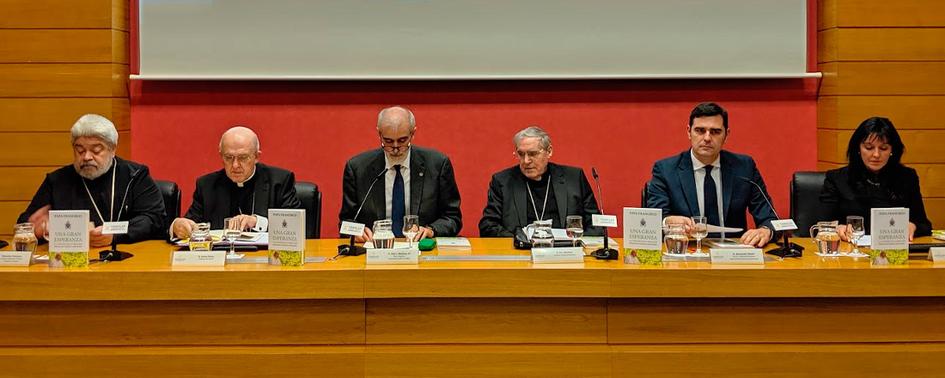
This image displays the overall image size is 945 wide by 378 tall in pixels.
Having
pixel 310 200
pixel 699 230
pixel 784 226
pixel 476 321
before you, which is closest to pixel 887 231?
pixel 784 226

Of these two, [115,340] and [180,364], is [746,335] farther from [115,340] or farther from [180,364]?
[115,340]

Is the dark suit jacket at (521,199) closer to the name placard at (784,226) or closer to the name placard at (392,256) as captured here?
the name placard at (784,226)

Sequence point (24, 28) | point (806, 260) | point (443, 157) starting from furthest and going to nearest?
1. point (24, 28)
2. point (443, 157)
3. point (806, 260)

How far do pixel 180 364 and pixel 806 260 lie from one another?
6.43 feet

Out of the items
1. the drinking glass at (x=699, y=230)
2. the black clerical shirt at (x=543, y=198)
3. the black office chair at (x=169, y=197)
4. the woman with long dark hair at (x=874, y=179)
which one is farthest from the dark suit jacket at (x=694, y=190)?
the black office chair at (x=169, y=197)

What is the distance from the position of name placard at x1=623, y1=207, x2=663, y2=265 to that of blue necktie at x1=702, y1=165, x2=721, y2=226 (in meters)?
1.15

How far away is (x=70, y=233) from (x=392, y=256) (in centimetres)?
98

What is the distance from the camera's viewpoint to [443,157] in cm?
407

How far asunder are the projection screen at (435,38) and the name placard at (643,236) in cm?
219

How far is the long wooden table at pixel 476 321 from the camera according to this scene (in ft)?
8.34

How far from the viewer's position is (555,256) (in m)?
2.69

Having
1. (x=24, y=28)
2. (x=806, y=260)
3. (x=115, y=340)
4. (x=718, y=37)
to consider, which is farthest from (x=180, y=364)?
(x=718, y=37)

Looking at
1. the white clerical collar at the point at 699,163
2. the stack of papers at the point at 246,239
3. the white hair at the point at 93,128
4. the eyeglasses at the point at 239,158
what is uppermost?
the white hair at the point at 93,128

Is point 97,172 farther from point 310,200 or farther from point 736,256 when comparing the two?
point 736,256
